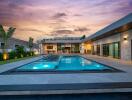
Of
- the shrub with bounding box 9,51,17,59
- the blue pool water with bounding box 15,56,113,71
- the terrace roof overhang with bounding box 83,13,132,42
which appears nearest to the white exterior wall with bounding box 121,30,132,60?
the terrace roof overhang with bounding box 83,13,132,42

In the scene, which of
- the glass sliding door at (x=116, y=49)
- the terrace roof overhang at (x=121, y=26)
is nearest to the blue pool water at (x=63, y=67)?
the terrace roof overhang at (x=121, y=26)

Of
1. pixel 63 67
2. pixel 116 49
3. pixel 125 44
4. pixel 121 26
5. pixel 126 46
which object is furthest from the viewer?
pixel 116 49

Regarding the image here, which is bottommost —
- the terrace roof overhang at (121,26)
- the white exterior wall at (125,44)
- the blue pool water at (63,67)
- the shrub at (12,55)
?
the blue pool water at (63,67)

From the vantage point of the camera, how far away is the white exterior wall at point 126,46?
22688 mm

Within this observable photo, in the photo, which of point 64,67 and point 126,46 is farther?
point 126,46

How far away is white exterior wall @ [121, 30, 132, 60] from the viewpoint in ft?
74.4

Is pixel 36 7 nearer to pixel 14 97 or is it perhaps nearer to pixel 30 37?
pixel 14 97

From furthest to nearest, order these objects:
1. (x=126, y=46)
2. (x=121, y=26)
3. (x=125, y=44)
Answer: (x=125, y=44), (x=126, y=46), (x=121, y=26)

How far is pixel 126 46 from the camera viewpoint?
24000 millimetres

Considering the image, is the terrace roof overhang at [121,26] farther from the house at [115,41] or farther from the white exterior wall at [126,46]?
the white exterior wall at [126,46]

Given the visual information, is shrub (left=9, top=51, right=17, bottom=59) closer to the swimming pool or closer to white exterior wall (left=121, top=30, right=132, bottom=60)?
the swimming pool

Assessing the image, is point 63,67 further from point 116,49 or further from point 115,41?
point 115,41

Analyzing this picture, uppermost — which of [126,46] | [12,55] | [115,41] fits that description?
[115,41]

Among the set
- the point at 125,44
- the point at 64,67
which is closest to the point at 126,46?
the point at 125,44
